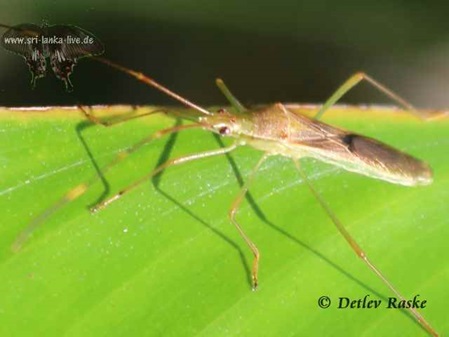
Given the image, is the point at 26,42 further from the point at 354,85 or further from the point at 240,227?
the point at 354,85

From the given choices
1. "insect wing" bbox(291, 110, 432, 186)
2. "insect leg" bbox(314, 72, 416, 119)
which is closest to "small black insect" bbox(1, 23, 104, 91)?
"insect wing" bbox(291, 110, 432, 186)

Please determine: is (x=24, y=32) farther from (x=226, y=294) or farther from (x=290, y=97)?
(x=290, y=97)

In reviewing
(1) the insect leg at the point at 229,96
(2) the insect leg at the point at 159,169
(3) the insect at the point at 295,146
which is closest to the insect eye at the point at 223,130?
(3) the insect at the point at 295,146

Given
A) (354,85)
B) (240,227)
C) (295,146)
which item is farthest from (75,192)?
(354,85)

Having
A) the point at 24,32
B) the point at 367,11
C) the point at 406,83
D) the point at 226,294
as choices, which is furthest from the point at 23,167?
the point at 406,83

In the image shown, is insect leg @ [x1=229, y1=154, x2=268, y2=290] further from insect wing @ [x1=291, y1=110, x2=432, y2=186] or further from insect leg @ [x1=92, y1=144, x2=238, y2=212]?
insect wing @ [x1=291, y1=110, x2=432, y2=186]
